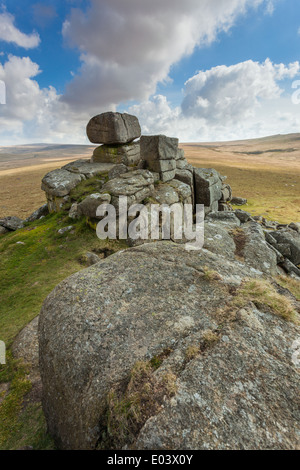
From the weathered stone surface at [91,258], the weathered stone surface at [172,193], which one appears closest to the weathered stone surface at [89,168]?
the weathered stone surface at [172,193]

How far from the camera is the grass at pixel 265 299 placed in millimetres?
5762

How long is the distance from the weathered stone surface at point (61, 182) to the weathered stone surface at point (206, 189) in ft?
41.4

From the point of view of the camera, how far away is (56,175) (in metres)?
24.4

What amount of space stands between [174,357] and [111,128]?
26.8 m

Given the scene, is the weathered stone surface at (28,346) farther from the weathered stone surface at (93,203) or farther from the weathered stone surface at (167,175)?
the weathered stone surface at (167,175)

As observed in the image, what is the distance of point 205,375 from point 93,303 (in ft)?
11.0

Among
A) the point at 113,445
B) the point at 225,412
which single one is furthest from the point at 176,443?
the point at 113,445

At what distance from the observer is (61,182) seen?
23.0 metres

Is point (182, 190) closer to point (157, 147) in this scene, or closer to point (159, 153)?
point (159, 153)

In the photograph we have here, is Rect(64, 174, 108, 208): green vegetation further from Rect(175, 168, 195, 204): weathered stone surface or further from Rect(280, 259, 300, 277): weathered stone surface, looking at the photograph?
Rect(280, 259, 300, 277): weathered stone surface

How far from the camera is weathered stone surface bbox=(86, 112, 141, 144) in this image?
26250 millimetres

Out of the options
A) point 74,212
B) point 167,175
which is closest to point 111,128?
point 167,175

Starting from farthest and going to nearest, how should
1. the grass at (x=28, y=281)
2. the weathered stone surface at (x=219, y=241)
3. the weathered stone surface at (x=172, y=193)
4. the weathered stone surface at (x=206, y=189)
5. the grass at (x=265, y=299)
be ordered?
the weathered stone surface at (x=206, y=189), the weathered stone surface at (x=172, y=193), the weathered stone surface at (x=219, y=241), the grass at (x=28, y=281), the grass at (x=265, y=299)
